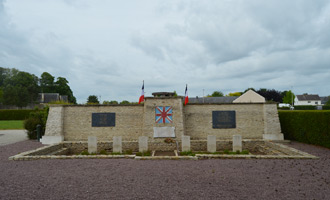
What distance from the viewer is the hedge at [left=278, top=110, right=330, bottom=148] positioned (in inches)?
439

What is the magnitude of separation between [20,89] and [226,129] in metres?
50.5

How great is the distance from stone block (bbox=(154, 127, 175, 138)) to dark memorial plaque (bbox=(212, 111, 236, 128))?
3229 millimetres

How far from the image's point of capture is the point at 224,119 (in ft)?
45.3

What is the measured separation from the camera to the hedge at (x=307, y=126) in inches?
439

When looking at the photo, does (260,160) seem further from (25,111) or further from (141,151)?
(25,111)

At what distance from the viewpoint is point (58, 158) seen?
28.6 ft

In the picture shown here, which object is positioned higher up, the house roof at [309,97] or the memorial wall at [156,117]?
the house roof at [309,97]

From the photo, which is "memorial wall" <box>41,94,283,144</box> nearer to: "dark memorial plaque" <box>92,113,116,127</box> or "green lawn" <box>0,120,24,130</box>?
"dark memorial plaque" <box>92,113,116,127</box>

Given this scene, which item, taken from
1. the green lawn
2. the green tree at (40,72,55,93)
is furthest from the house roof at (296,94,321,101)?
the green tree at (40,72,55,93)

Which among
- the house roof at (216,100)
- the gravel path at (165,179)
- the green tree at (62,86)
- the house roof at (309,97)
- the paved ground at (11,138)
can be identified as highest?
the green tree at (62,86)

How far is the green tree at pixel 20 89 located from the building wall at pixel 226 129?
157ft

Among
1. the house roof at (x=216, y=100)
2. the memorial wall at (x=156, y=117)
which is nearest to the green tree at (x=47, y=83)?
the house roof at (x=216, y=100)

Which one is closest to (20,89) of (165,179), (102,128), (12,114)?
(12,114)

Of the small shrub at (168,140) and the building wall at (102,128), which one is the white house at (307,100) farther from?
the building wall at (102,128)
